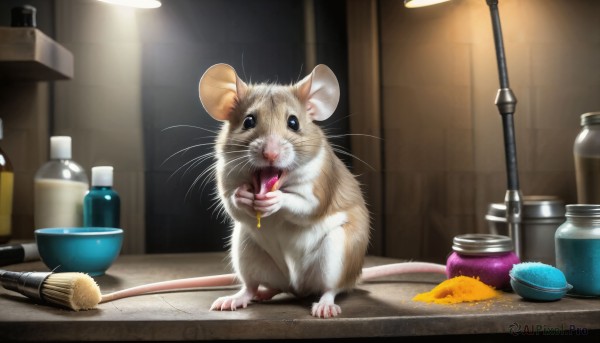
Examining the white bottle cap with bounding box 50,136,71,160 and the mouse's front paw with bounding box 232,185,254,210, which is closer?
the mouse's front paw with bounding box 232,185,254,210

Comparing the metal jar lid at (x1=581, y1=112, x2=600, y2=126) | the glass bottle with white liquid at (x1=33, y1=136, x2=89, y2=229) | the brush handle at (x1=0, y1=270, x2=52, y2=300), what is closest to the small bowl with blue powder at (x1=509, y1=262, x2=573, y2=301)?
the metal jar lid at (x1=581, y1=112, x2=600, y2=126)

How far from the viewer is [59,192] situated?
1877 millimetres

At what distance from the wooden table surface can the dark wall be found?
0.86 meters

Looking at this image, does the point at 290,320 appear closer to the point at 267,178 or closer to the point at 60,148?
the point at 267,178

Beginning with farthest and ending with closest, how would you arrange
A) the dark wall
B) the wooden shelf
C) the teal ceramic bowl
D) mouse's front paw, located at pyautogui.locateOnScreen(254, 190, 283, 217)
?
the dark wall → the wooden shelf → the teal ceramic bowl → mouse's front paw, located at pyautogui.locateOnScreen(254, 190, 283, 217)

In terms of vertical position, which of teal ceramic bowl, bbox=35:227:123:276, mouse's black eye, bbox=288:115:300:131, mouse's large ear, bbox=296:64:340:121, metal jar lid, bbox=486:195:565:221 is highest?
mouse's large ear, bbox=296:64:340:121

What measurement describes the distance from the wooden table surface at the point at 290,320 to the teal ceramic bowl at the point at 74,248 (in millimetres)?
211

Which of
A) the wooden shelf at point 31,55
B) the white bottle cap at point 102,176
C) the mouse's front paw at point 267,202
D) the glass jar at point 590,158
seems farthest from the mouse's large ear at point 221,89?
the glass jar at point 590,158

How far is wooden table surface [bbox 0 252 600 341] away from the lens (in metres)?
1.03

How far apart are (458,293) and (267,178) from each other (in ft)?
1.47

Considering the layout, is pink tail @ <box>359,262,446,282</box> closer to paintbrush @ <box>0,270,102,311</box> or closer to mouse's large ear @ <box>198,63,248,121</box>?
mouse's large ear @ <box>198,63,248,121</box>

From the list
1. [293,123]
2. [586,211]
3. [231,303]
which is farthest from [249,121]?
[586,211]

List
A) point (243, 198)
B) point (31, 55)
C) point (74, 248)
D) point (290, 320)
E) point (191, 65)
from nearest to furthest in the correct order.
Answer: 1. point (290, 320)
2. point (243, 198)
3. point (74, 248)
4. point (31, 55)
5. point (191, 65)

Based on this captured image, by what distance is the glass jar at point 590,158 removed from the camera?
1.53 m
